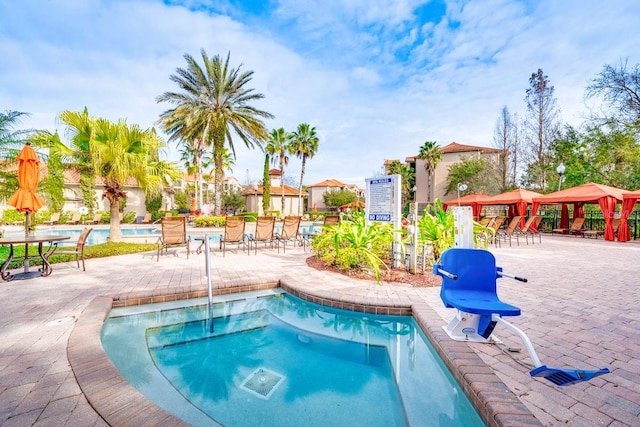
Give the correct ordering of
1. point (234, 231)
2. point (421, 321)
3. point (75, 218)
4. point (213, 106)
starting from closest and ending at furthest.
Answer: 1. point (421, 321)
2. point (234, 231)
3. point (213, 106)
4. point (75, 218)

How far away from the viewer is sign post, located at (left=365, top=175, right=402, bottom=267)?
20.8 ft

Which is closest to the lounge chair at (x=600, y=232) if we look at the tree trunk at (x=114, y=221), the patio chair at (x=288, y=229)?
the patio chair at (x=288, y=229)

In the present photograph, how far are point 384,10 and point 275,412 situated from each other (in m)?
10.7

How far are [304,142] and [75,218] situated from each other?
73.8 feet

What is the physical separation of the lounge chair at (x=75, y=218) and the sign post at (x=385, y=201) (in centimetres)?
2492

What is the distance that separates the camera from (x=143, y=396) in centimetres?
206

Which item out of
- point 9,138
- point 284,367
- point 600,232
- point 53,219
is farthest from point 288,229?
point 53,219

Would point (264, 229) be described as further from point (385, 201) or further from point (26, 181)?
point (26, 181)

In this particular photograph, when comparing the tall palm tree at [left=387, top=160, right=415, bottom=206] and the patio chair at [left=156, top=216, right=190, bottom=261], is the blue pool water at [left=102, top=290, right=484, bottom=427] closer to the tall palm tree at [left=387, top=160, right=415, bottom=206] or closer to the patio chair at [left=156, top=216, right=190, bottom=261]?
the patio chair at [left=156, top=216, right=190, bottom=261]

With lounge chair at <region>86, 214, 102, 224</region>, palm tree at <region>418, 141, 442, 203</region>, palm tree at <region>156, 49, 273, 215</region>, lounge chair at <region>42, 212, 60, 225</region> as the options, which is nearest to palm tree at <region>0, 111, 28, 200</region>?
palm tree at <region>156, 49, 273, 215</region>

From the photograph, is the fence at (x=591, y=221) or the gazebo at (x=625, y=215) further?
the fence at (x=591, y=221)

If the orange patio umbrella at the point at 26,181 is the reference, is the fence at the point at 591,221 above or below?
below

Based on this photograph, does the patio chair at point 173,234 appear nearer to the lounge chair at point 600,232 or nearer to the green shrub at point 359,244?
the green shrub at point 359,244

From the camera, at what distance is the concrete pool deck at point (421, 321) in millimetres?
1970
